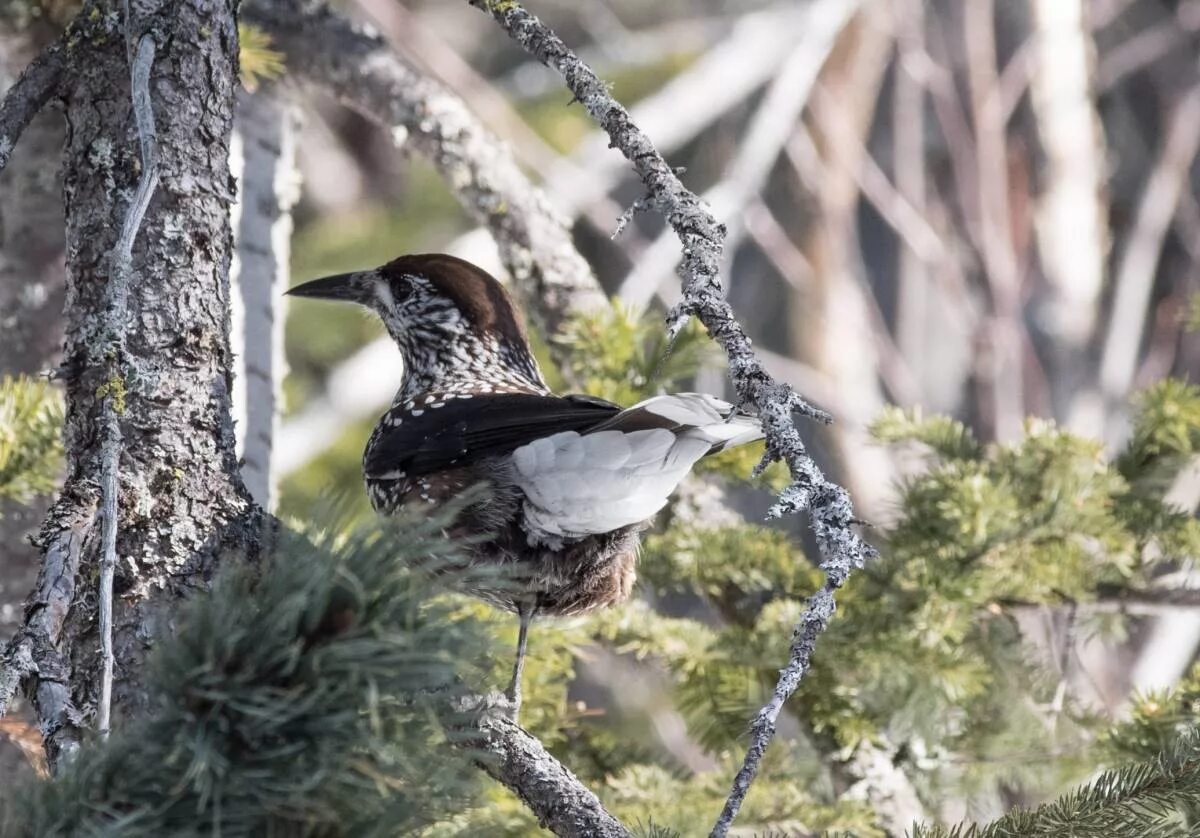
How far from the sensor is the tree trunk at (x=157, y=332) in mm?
1748

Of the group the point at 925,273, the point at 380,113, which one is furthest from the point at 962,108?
the point at 380,113

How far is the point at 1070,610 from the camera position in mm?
2879

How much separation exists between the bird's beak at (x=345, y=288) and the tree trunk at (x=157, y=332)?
1330 millimetres

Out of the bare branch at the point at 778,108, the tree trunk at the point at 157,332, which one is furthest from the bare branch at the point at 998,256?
the tree trunk at the point at 157,332

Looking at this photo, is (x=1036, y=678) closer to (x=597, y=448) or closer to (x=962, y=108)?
(x=597, y=448)

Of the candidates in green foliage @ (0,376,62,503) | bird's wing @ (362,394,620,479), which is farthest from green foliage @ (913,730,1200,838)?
green foliage @ (0,376,62,503)

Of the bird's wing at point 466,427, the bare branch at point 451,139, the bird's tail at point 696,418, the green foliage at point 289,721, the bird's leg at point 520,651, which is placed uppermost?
the bare branch at point 451,139

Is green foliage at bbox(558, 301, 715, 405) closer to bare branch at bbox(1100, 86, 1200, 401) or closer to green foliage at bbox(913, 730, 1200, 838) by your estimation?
green foliage at bbox(913, 730, 1200, 838)

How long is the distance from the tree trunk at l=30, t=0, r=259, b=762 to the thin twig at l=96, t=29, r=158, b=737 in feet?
0.07

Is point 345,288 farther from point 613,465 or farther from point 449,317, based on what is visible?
point 613,465

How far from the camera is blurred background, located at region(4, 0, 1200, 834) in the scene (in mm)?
2773

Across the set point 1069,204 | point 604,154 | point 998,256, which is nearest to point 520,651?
point 604,154

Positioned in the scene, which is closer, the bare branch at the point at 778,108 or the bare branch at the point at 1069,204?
the bare branch at the point at 778,108

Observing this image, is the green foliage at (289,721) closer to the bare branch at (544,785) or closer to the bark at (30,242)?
the bare branch at (544,785)
